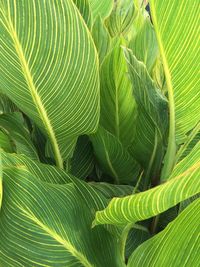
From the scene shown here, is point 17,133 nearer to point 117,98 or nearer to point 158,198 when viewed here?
point 117,98

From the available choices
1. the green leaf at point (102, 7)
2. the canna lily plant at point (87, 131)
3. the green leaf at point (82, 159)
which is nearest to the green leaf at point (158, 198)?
the canna lily plant at point (87, 131)

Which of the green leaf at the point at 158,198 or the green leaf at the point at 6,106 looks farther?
the green leaf at the point at 6,106

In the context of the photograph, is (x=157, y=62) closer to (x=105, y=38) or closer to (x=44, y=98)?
(x=105, y=38)

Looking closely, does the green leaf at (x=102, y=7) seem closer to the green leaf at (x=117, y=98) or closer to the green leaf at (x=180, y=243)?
the green leaf at (x=117, y=98)

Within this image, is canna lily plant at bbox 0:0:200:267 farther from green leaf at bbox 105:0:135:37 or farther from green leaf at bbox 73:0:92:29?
green leaf at bbox 105:0:135:37

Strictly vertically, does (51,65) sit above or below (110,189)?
above

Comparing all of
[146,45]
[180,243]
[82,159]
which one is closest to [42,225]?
[180,243]

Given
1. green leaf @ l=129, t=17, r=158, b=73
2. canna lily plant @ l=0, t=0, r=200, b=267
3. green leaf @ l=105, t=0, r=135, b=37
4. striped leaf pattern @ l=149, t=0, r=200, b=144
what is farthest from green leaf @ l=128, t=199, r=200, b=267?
green leaf @ l=105, t=0, r=135, b=37
